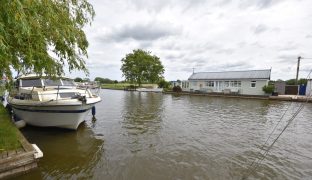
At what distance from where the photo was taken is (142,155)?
6.52 m

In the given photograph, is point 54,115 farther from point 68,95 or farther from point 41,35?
point 41,35

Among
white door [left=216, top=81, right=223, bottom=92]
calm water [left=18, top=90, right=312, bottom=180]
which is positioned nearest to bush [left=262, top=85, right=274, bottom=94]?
white door [left=216, top=81, right=223, bottom=92]

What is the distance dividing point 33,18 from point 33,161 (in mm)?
3585

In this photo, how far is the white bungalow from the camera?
30498 mm

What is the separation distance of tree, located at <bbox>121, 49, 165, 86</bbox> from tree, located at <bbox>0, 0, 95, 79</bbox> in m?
42.6

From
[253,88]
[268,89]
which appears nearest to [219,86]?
[253,88]

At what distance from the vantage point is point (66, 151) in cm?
667

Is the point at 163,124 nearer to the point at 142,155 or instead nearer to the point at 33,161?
the point at 142,155

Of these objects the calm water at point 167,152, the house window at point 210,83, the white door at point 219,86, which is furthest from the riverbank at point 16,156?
the house window at point 210,83

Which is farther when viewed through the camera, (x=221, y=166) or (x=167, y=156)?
(x=167, y=156)

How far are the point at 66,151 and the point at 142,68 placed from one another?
43.3 meters

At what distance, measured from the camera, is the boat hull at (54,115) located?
318 inches

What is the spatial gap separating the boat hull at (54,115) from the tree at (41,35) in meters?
2.49

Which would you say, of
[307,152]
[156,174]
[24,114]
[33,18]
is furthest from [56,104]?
[307,152]
